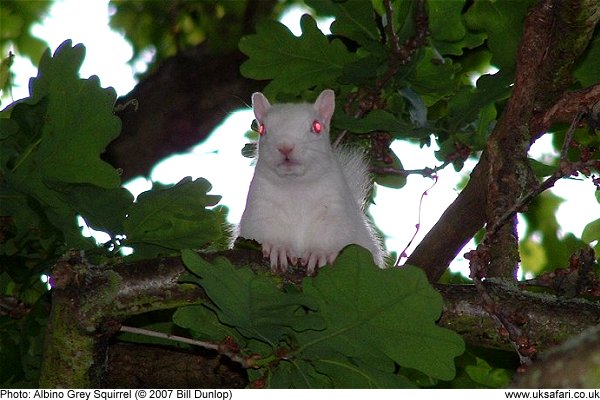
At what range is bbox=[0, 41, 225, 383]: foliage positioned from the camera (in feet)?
11.6

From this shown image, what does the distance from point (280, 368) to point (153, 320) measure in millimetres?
1208

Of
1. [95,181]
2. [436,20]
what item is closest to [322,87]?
[436,20]

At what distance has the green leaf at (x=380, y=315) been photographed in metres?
2.83

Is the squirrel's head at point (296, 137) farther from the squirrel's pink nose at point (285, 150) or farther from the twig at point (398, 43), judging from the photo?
the twig at point (398, 43)

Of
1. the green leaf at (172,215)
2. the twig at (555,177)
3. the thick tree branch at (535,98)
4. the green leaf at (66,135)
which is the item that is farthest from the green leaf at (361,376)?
the green leaf at (66,135)

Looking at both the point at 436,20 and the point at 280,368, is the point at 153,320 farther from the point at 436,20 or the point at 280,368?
the point at 436,20

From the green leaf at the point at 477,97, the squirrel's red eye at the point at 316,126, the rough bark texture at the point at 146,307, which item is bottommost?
the rough bark texture at the point at 146,307

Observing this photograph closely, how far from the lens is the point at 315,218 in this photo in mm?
4262

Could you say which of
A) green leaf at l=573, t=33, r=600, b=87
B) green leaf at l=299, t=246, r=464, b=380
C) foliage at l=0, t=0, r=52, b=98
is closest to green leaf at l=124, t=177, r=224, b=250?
green leaf at l=299, t=246, r=464, b=380

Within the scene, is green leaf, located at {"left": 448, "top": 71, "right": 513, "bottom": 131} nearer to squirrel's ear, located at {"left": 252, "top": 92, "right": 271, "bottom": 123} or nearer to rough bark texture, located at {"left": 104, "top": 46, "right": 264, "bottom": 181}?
squirrel's ear, located at {"left": 252, "top": 92, "right": 271, "bottom": 123}

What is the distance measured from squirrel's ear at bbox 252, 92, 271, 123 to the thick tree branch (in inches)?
41.3

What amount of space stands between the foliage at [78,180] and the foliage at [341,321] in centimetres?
62

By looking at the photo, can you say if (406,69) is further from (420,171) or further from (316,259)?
(316,259)

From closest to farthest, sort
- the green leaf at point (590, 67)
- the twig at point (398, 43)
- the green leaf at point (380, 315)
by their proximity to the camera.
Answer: the green leaf at point (380, 315), the twig at point (398, 43), the green leaf at point (590, 67)
